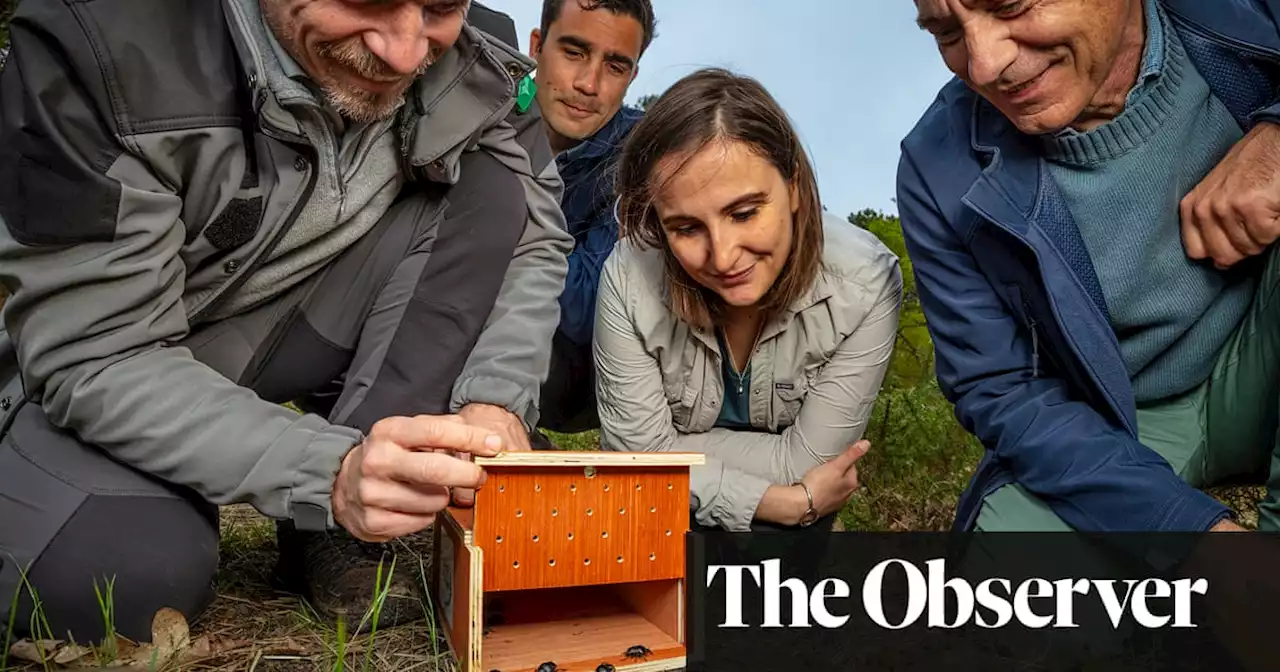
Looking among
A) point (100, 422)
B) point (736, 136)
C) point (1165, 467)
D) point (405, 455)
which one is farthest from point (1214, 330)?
point (100, 422)

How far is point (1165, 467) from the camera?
7.66ft

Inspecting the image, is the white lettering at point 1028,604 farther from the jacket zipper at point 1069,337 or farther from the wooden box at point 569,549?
the wooden box at point 569,549

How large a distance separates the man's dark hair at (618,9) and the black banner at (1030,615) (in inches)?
99.0

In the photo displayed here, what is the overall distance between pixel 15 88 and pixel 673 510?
1.59 m

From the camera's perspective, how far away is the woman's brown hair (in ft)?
9.30

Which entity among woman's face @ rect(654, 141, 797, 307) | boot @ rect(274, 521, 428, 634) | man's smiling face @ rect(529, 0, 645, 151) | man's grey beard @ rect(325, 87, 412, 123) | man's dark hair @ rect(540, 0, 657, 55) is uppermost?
man's dark hair @ rect(540, 0, 657, 55)

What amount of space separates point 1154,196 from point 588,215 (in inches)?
80.4

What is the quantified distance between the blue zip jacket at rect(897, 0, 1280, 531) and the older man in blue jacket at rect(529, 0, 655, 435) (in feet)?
4.41

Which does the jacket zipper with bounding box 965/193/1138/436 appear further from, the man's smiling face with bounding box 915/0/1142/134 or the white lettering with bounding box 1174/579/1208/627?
the white lettering with bounding box 1174/579/1208/627

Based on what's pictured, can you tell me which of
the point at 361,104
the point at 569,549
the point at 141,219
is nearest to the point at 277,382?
the point at 141,219

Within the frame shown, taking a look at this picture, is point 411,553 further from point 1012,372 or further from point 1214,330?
point 1214,330

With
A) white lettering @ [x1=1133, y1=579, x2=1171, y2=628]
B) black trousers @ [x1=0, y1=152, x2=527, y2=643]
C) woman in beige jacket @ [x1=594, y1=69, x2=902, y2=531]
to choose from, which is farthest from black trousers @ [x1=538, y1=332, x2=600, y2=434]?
white lettering @ [x1=1133, y1=579, x2=1171, y2=628]

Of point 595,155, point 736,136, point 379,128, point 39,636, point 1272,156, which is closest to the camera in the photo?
point 39,636

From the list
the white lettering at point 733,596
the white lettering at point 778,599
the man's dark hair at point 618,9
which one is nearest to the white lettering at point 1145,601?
the white lettering at point 778,599
